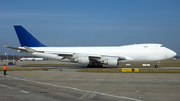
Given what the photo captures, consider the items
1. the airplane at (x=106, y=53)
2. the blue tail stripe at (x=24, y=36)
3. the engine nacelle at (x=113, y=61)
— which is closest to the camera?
the engine nacelle at (x=113, y=61)

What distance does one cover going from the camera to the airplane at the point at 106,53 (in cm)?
3519

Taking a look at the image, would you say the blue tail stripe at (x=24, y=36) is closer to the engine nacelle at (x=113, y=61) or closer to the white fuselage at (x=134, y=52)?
the white fuselage at (x=134, y=52)

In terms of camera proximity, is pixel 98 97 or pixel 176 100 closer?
pixel 176 100

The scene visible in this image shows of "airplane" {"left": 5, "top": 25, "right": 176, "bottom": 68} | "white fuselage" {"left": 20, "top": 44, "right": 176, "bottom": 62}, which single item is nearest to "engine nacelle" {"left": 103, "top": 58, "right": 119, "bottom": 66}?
"airplane" {"left": 5, "top": 25, "right": 176, "bottom": 68}

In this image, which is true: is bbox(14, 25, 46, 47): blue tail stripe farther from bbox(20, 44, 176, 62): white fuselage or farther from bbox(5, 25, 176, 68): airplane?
bbox(20, 44, 176, 62): white fuselage

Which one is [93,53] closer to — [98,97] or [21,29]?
[21,29]

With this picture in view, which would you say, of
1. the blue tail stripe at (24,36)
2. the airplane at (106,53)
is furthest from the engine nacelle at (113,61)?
the blue tail stripe at (24,36)

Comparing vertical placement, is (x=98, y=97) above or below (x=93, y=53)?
below

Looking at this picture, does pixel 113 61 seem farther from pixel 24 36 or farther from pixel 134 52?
pixel 24 36

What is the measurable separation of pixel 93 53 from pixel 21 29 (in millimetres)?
15859

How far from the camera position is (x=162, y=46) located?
117ft

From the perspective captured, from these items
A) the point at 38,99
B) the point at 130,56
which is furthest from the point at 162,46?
the point at 38,99

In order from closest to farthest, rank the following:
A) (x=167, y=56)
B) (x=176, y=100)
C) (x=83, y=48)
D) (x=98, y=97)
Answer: (x=176, y=100) < (x=98, y=97) < (x=167, y=56) < (x=83, y=48)

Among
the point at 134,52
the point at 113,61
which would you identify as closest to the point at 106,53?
the point at 113,61
